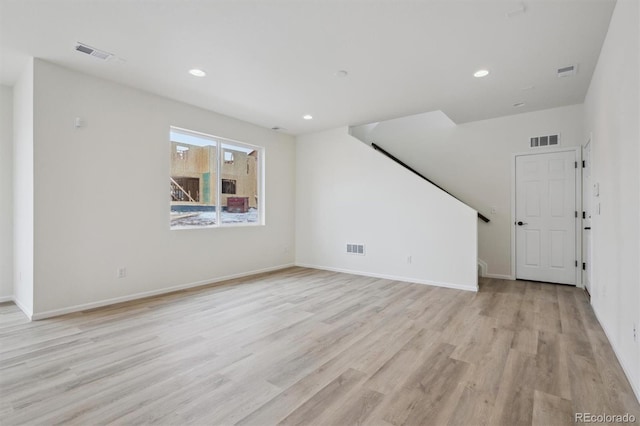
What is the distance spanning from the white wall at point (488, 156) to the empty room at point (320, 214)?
3cm

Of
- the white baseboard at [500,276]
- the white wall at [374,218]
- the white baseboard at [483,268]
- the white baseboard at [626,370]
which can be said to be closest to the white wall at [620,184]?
the white baseboard at [626,370]

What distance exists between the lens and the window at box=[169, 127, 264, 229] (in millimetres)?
4703

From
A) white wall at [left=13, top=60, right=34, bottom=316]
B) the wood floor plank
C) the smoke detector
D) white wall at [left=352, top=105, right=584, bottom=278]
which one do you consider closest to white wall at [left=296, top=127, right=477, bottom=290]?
white wall at [left=352, top=105, right=584, bottom=278]

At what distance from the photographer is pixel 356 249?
19.2 ft

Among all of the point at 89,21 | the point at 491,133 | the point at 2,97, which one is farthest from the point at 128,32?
the point at 491,133

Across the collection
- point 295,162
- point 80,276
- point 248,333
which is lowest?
point 248,333

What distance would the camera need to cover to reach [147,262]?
167 inches

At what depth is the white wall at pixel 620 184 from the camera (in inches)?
78.1

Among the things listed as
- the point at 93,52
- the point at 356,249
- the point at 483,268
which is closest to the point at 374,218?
the point at 356,249

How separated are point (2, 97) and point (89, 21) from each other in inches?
98.6

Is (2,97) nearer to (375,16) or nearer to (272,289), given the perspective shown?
(272,289)

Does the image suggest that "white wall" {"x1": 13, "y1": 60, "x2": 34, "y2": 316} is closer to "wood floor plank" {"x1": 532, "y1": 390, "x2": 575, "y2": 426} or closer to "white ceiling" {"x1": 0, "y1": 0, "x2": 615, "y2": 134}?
"white ceiling" {"x1": 0, "y1": 0, "x2": 615, "y2": 134}

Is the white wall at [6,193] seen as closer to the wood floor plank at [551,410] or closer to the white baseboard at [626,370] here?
the wood floor plank at [551,410]

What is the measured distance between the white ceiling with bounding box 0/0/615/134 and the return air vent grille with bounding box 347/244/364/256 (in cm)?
263
